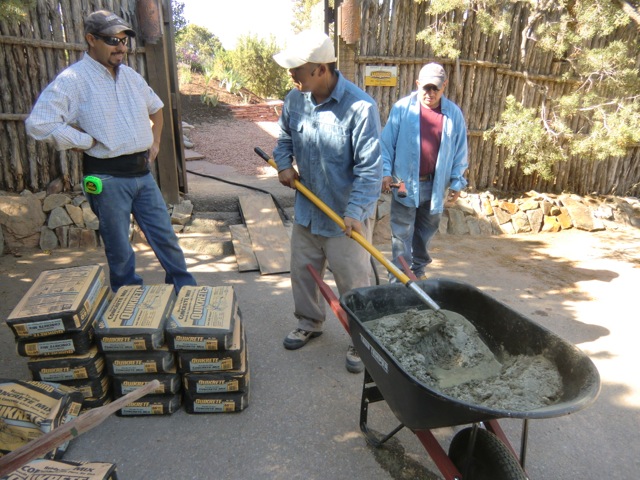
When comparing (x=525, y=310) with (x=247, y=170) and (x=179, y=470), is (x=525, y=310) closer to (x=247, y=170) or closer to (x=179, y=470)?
(x=179, y=470)

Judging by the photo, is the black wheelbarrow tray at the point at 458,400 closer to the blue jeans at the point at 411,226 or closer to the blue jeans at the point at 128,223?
the blue jeans at the point at 411,226

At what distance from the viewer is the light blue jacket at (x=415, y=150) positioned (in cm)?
382

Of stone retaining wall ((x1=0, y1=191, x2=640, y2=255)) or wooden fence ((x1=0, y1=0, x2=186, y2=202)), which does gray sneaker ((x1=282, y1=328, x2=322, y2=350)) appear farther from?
wooden fence ((x1=0, y1=0, x2=186, y2=202))

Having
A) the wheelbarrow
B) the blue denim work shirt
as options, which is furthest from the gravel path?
the wheelbarrow

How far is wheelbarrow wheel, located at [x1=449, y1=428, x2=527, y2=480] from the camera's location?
5.97ft

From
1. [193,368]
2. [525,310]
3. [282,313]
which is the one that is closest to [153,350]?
[193,368]

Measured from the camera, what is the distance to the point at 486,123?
22.1ft

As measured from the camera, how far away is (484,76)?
21.4 ft

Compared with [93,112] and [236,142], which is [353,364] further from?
[236,142]

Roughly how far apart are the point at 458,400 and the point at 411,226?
2.54 meters

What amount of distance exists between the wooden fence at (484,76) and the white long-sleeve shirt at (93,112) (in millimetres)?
3499

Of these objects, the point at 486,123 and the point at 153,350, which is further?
the point at 486,123

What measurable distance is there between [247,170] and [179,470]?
6.02 m

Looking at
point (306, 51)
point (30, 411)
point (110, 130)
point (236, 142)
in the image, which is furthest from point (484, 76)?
point (30, 411)
